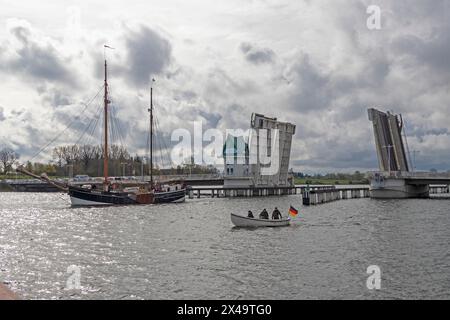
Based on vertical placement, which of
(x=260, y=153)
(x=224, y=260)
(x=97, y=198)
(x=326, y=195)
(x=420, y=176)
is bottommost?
(x=224, y=260)

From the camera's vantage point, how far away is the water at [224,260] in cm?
2023

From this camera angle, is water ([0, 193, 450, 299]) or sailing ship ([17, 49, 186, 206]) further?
sailing ship ([17, 49, 186, 206])

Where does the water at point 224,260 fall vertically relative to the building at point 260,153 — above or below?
below

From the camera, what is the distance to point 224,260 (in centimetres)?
2698

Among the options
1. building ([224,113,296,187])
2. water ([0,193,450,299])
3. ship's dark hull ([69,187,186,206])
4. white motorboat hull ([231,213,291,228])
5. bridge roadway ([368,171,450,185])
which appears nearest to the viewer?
water ([0,193,450,299])

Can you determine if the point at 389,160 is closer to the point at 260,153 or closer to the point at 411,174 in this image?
the point at 411,174

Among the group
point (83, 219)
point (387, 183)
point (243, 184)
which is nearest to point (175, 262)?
point (83, 219)

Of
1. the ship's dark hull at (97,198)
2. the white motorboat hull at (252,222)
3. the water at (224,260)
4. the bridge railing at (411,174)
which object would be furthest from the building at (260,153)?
the white motorboat hull at (252,222)

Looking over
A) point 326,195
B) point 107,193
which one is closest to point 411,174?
point 326,195

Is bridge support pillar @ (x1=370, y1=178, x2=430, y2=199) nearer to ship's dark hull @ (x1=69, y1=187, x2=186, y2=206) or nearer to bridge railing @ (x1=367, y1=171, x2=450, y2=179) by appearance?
bridge railing @ (x1=367, y1=171, x2=450, y2=179)

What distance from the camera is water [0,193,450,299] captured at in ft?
66.4

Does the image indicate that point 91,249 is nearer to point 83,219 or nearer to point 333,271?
point 333,271

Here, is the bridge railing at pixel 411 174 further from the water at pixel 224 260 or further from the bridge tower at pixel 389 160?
the water at pixel 224 260

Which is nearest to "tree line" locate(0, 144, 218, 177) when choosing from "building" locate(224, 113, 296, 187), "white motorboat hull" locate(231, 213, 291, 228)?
"building" locate(224, 113, 296, 187)
